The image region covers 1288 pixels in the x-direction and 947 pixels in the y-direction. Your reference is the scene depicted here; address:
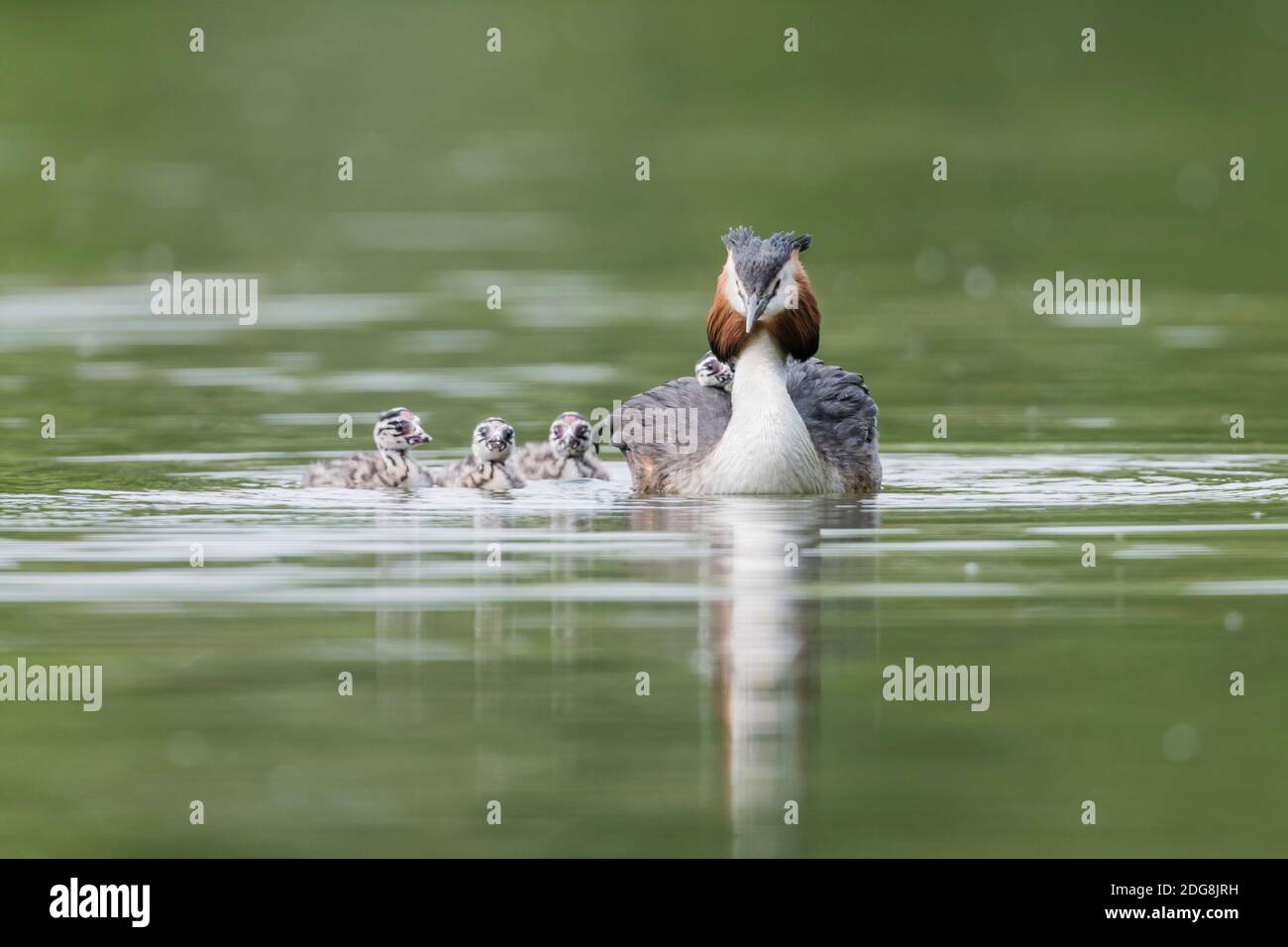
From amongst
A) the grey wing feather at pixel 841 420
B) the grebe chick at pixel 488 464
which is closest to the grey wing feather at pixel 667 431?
the grey wing feather at pixel 841 420

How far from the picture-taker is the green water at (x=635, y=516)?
855 centimetres

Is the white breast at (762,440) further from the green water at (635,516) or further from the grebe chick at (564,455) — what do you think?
the grebe chick at (564,455)

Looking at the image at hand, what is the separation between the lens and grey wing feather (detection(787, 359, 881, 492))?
14.4 meters

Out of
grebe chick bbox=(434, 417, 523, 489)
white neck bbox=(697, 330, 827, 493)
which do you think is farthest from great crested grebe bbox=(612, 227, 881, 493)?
grebe chick bbox=(434, 417, 523, 489)

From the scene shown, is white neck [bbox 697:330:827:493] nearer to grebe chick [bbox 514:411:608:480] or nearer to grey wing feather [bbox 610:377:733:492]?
grey wing feather [bbox 610:377:733:492]

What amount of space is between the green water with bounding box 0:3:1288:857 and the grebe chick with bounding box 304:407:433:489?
1.06ft

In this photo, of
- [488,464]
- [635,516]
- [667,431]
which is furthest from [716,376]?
[635,516]

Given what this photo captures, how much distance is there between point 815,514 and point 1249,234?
16.1m

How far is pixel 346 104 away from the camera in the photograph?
41.8m

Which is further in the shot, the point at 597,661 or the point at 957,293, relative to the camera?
the point at 957,293

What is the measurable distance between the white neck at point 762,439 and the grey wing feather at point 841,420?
266 mm
